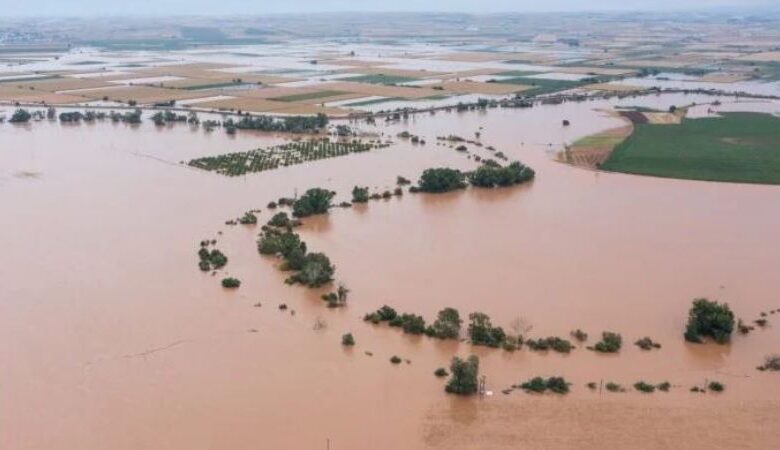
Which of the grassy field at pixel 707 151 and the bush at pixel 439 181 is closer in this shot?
the bush at pixel 439 181

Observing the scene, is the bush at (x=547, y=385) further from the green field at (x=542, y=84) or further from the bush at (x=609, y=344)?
the green field at (x=542, y=84)

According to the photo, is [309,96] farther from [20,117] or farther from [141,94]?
[20,117]

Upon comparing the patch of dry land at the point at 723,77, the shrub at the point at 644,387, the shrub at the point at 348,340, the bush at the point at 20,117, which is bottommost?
the shrub at the point at 644,387

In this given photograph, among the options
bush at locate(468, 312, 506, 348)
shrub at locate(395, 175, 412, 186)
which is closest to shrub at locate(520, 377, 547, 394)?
bush at locate(468, 312, 506, 348)

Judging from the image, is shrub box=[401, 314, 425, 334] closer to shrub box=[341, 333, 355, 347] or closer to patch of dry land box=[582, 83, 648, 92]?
shrub box=[341, 333, 355, 347]

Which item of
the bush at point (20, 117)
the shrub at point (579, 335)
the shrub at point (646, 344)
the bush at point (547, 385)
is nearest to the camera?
the bush at point (547, 385)

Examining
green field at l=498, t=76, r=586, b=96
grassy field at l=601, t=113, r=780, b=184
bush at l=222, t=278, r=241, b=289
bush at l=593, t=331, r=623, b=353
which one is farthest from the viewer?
green field at l=498, t=76, r=586, b=96

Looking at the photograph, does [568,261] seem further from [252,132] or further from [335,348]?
[252,132]

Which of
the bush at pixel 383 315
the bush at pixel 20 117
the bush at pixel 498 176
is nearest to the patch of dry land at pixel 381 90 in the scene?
the bush at pixel 20 117

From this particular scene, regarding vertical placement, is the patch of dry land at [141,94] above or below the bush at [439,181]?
above
